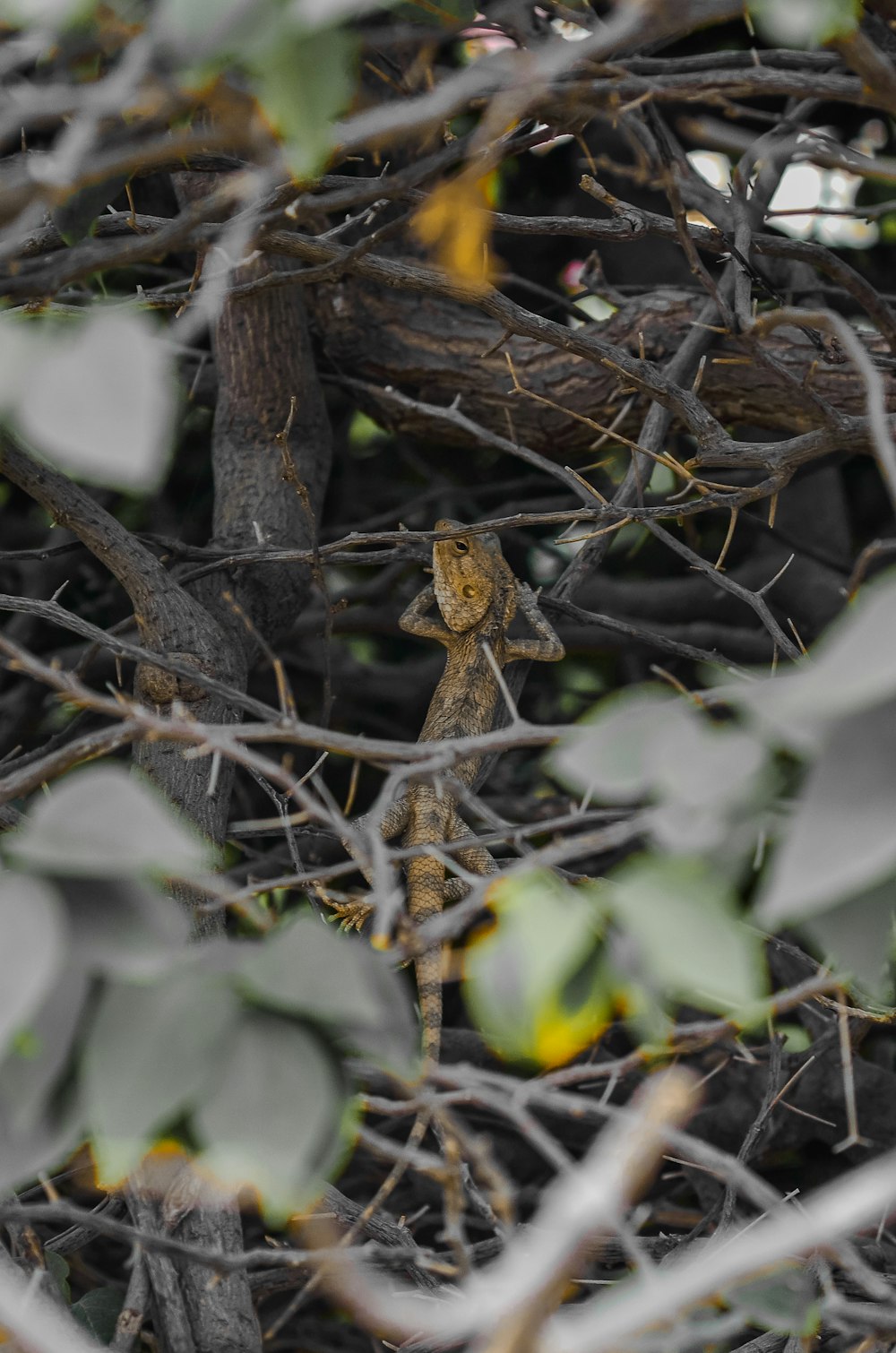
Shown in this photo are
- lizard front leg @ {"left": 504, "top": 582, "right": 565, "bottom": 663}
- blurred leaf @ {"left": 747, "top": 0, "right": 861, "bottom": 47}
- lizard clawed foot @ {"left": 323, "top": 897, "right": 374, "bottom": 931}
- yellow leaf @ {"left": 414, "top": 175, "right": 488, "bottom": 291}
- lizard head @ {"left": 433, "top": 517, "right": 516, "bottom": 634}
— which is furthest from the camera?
lizard head @ {"left": 433, "top": 517, "right": 516, "bottom": 634}

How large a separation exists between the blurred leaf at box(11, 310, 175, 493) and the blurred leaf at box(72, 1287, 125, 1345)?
60.6 inches

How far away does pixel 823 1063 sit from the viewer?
3.03 metres

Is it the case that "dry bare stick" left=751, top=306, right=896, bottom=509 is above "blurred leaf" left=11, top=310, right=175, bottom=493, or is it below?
below

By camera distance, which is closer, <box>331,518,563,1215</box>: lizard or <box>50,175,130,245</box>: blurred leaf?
<box>50,175,130,245</box>: blurred leaf

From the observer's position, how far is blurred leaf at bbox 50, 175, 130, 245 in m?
1.39

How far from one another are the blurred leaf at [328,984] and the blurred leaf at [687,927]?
189 mm

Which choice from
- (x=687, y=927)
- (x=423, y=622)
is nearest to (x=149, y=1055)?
(x=687, y=927)

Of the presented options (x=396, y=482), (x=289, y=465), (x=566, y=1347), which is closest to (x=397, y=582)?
(x=396, y=482)

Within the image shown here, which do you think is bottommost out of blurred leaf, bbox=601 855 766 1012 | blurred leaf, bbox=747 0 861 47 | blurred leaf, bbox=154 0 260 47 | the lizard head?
the lizard head

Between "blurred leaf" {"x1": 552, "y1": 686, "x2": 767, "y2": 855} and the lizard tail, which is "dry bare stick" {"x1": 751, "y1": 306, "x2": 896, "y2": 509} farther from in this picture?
the lizard tail

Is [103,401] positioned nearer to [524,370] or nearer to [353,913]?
[353,913]

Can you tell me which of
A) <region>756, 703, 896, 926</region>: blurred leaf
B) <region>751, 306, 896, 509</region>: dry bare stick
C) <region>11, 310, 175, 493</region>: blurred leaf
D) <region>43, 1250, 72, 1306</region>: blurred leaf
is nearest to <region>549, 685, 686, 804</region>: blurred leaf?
<region>756, 703, 896, 926</region>: blurred leaf

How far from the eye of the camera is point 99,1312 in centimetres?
192

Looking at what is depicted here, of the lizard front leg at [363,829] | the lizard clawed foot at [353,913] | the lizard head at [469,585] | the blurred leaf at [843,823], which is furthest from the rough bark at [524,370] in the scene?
the blurred leaf at [843,823]
